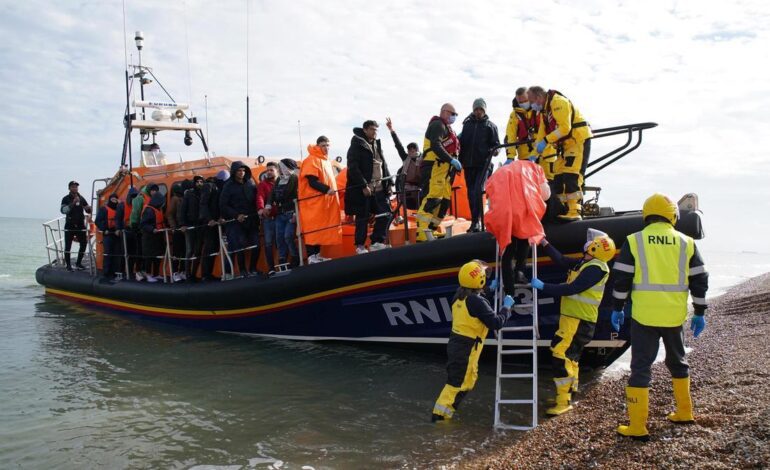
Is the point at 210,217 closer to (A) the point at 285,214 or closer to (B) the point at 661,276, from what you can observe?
(A) the point at 285,214

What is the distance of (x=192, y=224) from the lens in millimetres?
7254

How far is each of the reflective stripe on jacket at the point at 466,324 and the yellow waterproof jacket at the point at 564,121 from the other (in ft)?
4.91

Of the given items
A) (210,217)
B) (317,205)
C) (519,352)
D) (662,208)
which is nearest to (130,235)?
(210,217)

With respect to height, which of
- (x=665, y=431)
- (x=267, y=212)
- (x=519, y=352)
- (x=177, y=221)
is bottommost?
(x=665, y=431)

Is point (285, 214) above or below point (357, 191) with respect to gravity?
below

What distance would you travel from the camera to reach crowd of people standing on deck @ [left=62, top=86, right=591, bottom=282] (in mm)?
4781

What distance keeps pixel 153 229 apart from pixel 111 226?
1373 mm

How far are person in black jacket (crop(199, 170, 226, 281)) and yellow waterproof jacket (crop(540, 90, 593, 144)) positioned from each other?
12.5ft

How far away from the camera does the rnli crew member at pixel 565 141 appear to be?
4.57 m

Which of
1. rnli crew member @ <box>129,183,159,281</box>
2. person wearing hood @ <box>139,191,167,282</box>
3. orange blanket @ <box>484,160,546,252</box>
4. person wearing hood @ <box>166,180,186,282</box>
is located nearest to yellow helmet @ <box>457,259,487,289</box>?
orange blanket @ <box>484,160,546,252</box>

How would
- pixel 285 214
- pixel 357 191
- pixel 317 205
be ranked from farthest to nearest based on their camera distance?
pixel 285 214
pixel 317 205
pixel 357 191

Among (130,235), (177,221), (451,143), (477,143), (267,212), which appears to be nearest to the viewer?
(477,143)

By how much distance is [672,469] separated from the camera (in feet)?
9.28

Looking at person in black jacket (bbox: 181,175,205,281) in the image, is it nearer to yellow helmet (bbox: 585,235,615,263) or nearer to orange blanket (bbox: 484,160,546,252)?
orange blanket (bbox: 484,160,546,252)
